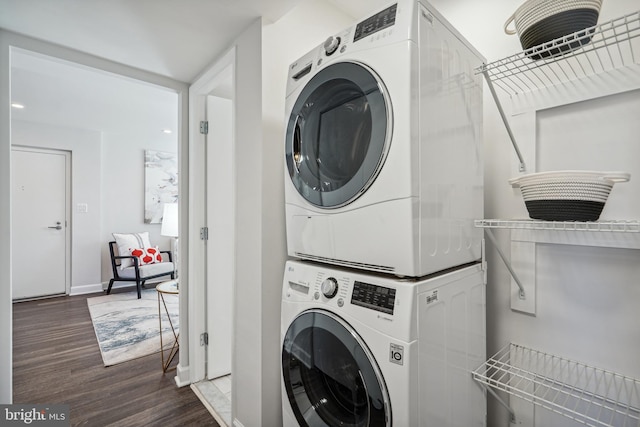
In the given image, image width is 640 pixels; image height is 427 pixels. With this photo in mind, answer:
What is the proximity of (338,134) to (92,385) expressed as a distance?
99.2 inches

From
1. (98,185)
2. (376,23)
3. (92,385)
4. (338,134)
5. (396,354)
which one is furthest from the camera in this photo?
(98,185)

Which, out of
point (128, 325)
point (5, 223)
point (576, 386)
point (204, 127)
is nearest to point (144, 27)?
point (204, 127)

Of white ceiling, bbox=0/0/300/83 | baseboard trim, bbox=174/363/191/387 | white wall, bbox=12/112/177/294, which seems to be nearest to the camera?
white ceiling, bbox=0/0/300/83

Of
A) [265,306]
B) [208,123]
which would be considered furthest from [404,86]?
[208,123]

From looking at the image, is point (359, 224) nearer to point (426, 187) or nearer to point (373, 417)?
point (426, 187)

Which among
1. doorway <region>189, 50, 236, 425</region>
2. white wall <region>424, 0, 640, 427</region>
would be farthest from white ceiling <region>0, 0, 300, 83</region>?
white wall <region>424, 0, 640, 427</region>

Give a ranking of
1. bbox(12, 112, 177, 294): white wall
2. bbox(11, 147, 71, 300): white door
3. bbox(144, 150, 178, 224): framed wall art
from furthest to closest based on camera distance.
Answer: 1. bbox(144, 150, 178, 224): framed wall art
2. bbox(12, 112, 177, 294): white wall
3. bbox(11, 147, 71, 300): white door

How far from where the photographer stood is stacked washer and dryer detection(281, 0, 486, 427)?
880 mm

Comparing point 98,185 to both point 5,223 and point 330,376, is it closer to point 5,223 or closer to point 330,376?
point 5,223

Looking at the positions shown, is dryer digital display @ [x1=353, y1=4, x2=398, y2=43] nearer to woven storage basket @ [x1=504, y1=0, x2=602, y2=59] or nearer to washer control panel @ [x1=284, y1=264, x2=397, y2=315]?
woven storage basket @ [x1=504, y1=0, x2=602, y2=59]

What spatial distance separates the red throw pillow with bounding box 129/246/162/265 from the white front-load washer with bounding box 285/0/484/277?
4300 millimetres

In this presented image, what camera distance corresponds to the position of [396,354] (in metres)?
0.85

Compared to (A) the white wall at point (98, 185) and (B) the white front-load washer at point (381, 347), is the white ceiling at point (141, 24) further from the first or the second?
(A) the white wall at point (98, 185)

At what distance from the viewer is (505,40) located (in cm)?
134
